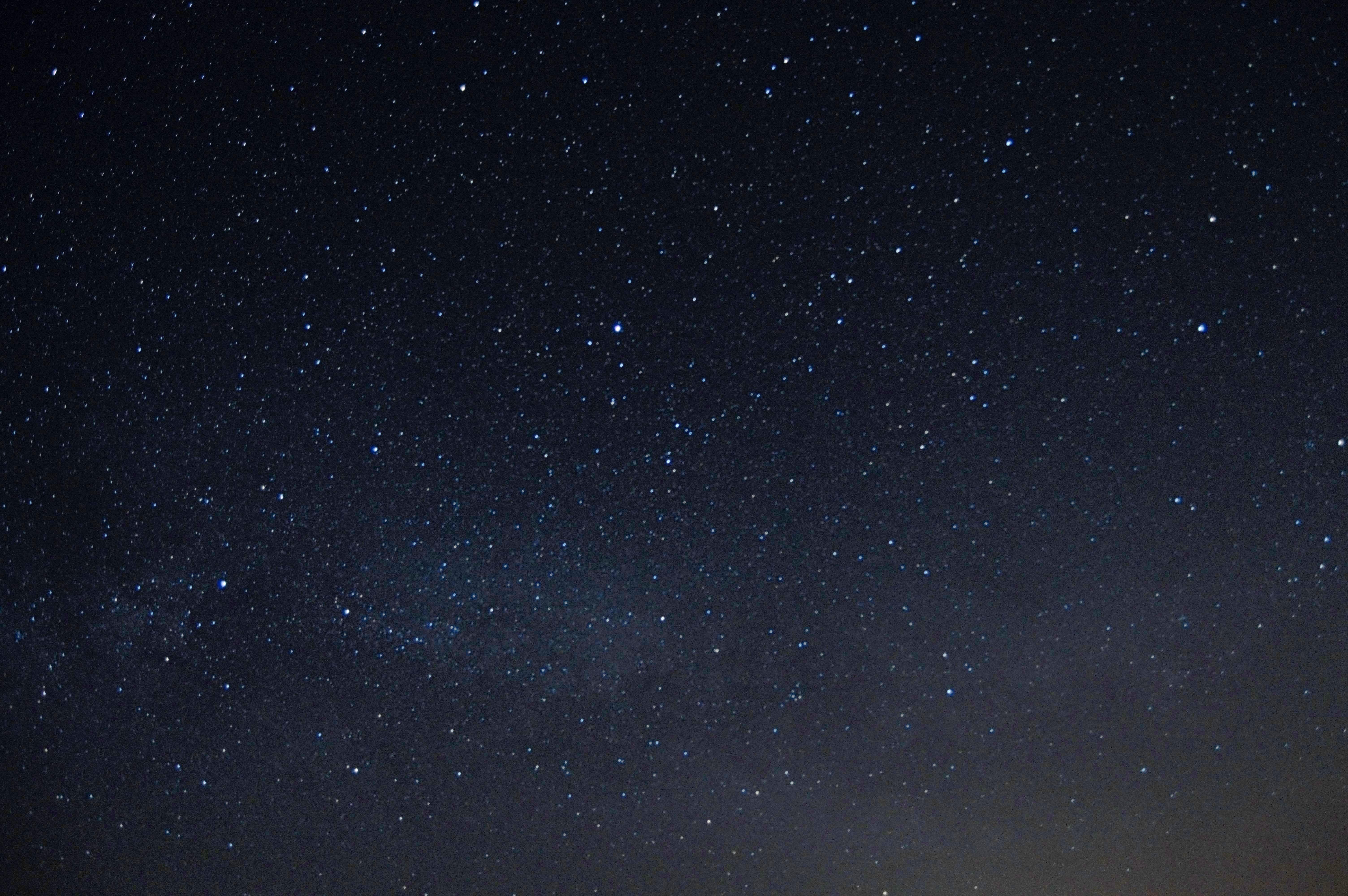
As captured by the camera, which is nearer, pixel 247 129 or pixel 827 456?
pixel 247 129

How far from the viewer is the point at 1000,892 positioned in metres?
2.10

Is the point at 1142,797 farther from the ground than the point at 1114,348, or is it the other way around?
the point at 1114,348

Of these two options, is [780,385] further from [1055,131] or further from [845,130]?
[1055,131]

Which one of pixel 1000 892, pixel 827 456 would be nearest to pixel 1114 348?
pixel 827 456

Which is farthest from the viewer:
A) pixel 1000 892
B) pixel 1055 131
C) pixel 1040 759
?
pixel 1000 892

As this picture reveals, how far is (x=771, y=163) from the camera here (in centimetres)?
146

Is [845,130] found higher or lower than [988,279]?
higher

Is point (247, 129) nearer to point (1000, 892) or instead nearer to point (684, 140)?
point (684, 140)

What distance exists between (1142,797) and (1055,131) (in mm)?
1749

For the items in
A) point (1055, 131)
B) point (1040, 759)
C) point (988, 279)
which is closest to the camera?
point (1055, 131)

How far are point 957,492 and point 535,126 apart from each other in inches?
47.9

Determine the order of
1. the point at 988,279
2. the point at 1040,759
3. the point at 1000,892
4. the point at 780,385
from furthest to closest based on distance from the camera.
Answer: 1. the point at 1000,892
2. the point at 1040,759
3. the point at 780,385
4. the point at 988,279

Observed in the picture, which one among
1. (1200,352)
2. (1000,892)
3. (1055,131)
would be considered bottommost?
(1000,892)

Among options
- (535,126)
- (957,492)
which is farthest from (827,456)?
(535,126)
